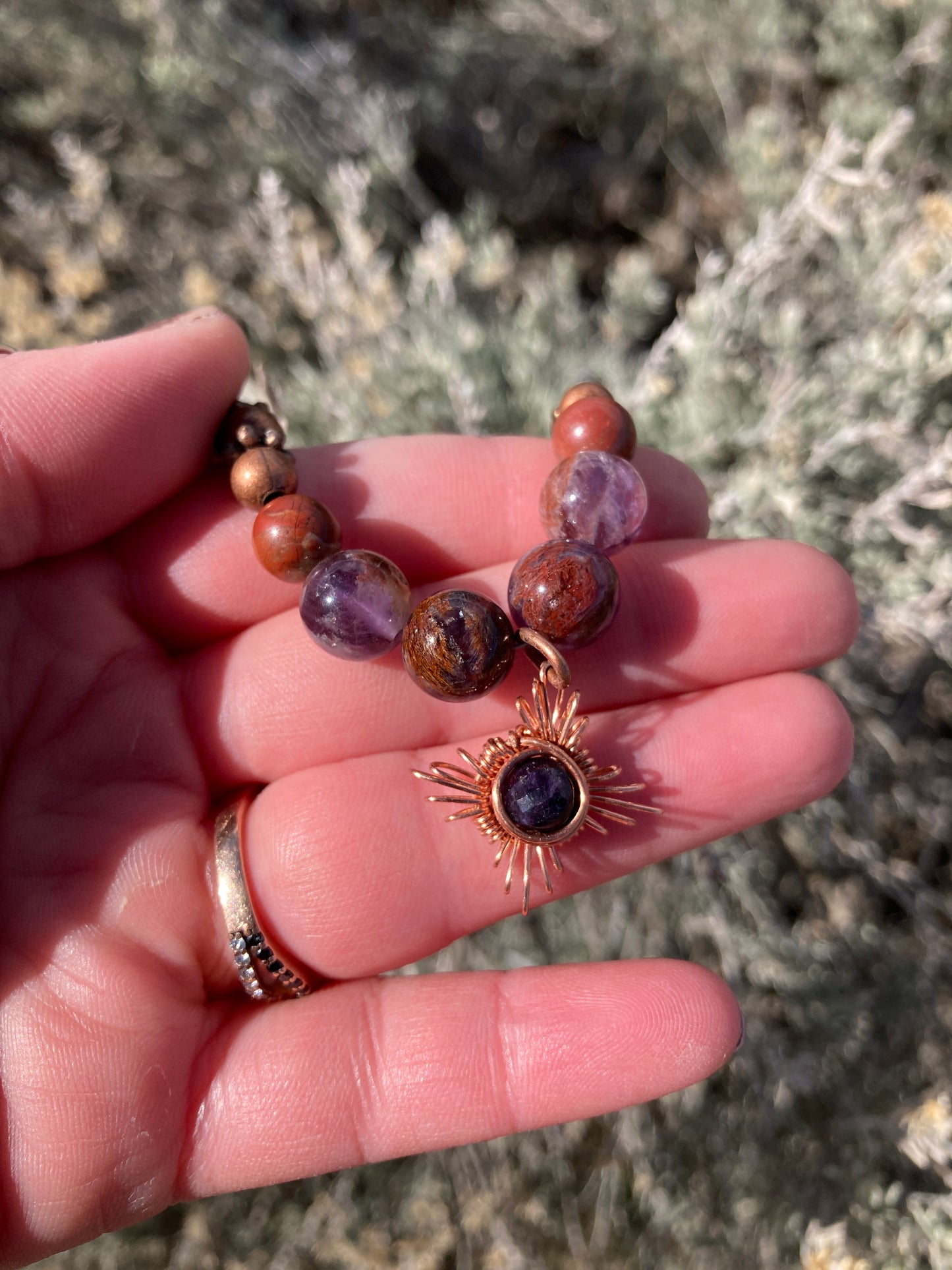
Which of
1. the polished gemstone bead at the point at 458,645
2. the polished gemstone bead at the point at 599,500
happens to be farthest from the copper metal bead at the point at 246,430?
the polished gemstone bead at the point at 599,500

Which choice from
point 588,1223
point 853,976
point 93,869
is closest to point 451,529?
point 93,869

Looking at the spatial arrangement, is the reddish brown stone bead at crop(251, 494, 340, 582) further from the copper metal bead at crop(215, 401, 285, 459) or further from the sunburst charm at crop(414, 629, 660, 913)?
the sunburst charm at crop(414, 629, 660, 913)

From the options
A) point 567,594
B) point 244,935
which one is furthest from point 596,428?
point 244,935

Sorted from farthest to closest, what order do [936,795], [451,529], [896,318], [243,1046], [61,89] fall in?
[61,89]
[936,795]
[896,318]
[451,529]
[243,1046]

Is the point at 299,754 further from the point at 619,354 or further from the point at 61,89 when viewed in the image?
the point at 61,89

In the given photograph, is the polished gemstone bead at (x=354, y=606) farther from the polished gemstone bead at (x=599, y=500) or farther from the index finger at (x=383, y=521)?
the polished gemstone bead at (x=599, y=500)

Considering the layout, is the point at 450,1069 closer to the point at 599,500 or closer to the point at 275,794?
the point at 275,794
